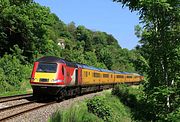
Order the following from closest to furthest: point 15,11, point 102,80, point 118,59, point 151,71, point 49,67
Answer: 1. point 151,71
2. point 49,67
3. point 102,80
4. point 15,11
5. point 118,59

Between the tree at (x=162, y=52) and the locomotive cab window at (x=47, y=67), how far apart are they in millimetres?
7066

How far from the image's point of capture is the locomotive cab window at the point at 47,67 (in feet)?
80.4

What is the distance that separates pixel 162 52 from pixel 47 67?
28.8 feet

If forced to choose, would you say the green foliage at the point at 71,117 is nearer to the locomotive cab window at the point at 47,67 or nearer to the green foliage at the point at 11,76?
the locomotive cab window at the point at 47,67

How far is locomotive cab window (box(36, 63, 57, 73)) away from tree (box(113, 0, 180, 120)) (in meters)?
7.07

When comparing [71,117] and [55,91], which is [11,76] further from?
[71,117]

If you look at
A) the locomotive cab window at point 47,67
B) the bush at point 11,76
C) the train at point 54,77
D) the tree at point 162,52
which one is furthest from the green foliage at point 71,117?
the bush at point 11,76

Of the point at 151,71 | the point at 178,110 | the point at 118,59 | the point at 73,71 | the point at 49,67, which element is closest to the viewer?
the point at 178,110

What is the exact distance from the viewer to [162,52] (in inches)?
717

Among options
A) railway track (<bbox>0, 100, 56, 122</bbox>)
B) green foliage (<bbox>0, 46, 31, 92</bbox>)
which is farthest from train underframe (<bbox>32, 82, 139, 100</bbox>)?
green foliage (<bbox>0, 46, 31, 92</bbox>)

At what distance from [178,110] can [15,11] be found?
1510 inches

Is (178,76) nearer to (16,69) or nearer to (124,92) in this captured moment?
(124,92)

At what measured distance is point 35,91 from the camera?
2472 cm

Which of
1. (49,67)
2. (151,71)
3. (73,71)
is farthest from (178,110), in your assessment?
(73,71)
